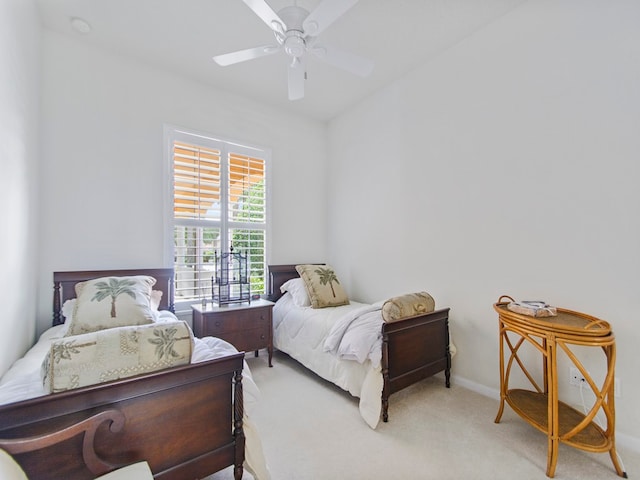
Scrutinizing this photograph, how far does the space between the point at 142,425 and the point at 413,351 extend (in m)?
1.88

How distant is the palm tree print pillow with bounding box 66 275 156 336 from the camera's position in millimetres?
1957

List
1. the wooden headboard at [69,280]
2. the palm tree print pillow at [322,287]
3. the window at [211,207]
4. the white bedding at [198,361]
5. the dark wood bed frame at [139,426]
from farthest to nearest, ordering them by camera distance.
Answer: the palm tree print pillow at [322,287], the window at [211,207], the wooden headboard at [69,280], the white bedding at [198,361], the dark wood bed frame at [139,426]

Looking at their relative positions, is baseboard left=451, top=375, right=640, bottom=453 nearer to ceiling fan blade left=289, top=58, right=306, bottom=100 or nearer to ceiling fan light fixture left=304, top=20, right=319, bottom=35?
ceiling fan blade left=289, top=58, right=306, bottom=100

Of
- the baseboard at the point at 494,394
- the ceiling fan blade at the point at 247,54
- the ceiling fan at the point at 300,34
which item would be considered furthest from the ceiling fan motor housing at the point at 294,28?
the baseboard at the point at 494,394

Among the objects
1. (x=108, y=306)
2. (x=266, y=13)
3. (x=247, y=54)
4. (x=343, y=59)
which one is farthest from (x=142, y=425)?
(x=343, y=59)

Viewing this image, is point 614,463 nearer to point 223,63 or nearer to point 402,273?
point 402,273

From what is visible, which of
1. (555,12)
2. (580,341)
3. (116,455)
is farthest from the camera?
(555,12)

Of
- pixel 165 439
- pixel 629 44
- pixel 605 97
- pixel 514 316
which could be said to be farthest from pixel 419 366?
pixel 629 44

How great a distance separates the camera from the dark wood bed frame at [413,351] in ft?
7.08

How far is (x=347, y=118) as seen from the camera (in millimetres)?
3961

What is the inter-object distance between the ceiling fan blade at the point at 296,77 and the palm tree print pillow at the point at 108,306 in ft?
6.48

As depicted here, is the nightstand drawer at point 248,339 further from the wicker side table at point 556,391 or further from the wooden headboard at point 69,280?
the wicker side table at point 556,391

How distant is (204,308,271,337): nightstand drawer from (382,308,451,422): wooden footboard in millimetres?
1418

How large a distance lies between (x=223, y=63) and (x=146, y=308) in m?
1.87
